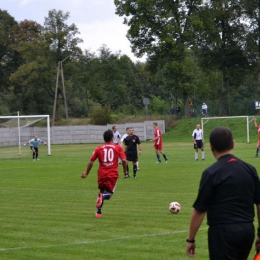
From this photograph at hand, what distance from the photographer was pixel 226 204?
5500 mm

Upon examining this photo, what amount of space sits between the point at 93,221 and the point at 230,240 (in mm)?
7643

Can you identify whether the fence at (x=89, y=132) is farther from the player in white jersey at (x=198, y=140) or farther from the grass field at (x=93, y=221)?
the grass field at (x=93, y=221)

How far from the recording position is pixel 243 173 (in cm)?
556

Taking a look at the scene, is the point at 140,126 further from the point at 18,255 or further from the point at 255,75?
the point at 18,255

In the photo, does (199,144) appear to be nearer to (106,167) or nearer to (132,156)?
(132,156)

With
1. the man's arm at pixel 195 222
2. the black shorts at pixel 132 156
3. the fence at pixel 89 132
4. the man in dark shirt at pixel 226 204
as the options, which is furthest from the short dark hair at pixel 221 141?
the fence at pixel 89 132

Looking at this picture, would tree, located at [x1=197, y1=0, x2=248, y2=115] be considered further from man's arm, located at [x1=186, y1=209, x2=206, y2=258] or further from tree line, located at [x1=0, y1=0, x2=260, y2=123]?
man's arm, located at [x1=186, y1=209, x2=206, y2=258]

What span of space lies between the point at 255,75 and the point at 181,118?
9.88 m

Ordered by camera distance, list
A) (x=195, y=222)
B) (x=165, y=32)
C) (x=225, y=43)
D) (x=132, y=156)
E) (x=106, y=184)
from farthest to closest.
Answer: (x=225, y=43), (x=165, y=32), (x=132, y=156), (x=106, y=184), (x=195, y=222)

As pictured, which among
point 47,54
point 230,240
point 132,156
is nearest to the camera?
point 230,240

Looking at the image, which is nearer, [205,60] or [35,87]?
[205,60]

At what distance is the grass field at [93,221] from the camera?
9742 mm

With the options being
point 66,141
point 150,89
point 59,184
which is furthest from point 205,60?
point 59,184

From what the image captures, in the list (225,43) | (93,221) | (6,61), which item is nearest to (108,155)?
(93,221)
